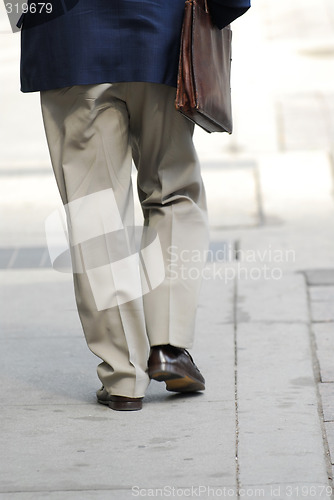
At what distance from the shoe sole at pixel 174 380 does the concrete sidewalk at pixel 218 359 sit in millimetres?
42

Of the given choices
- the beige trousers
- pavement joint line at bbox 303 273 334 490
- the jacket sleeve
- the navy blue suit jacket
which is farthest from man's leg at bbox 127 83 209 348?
pavement joint line at bbox 303 273 334 490

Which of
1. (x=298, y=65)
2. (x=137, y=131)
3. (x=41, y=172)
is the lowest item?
(x=298, y=65)

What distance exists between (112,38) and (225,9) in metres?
0.35

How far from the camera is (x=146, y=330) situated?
10.3ft

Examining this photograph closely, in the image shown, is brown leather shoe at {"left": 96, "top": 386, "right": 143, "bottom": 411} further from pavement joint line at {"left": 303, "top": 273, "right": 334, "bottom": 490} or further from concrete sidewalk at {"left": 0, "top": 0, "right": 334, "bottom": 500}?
pavement joint line at {"left": 303, "top": 273, "right": 334, "bottom": 490}

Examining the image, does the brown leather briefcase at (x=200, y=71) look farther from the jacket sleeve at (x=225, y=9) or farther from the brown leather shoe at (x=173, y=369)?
the brown leather shoe at (x=173, y=369)

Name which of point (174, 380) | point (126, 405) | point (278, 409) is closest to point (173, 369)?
point (174, 380)

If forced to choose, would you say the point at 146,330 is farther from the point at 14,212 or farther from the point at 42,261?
the point at 14,212

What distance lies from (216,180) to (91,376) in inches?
130

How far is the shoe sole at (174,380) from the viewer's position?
10.1ft

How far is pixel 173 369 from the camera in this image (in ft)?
10.1

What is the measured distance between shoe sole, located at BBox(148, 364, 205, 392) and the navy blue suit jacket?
0.89m

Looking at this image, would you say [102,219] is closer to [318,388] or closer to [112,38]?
[112,38]

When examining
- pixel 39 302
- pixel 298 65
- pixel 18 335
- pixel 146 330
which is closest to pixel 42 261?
pixel 39 302
